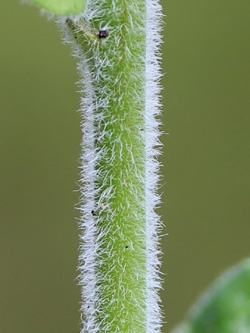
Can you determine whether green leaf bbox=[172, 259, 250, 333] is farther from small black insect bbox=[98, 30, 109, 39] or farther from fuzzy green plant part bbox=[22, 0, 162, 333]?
small black insect bbox=[98, 30, 109, 39]

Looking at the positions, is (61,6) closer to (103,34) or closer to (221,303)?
(103,34)

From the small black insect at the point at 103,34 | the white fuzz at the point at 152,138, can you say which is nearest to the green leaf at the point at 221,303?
the white fuzz at the point at 152,138

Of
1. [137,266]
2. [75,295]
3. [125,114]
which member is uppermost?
[125,114]

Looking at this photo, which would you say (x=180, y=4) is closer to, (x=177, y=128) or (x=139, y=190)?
(x=177, y=128)

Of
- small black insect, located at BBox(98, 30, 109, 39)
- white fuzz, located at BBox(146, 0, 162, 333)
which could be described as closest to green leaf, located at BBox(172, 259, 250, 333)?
white fuzz, located at BBox(146, 0, 162, 333)

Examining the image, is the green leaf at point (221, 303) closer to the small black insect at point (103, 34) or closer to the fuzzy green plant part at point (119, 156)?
the fuzzy green plant part at point (119, 156)

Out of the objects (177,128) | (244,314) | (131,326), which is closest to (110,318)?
(131,326)
